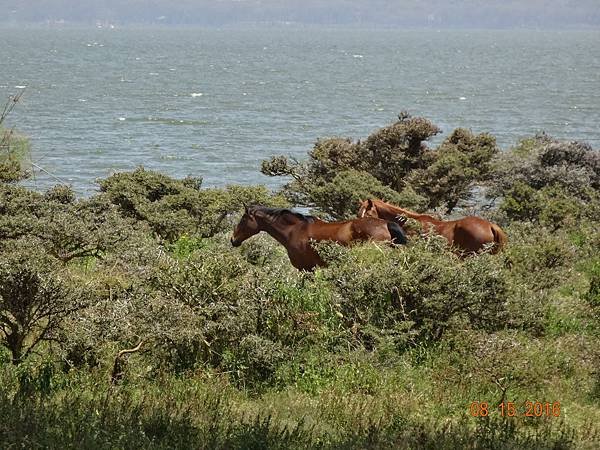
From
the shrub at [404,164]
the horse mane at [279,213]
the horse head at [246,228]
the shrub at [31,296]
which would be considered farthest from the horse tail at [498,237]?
the shrub at [404,164]

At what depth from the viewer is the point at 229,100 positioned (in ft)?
258

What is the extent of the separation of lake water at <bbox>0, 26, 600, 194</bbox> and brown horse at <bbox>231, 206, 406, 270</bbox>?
3.70 metres

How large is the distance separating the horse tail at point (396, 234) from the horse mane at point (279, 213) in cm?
155

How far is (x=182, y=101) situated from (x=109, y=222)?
209ft

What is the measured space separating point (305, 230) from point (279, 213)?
2.34 feet

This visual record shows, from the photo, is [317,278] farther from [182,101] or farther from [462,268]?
[182,101]

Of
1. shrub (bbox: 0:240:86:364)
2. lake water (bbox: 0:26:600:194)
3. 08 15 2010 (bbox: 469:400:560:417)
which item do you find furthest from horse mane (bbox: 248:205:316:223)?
08 15 2010 (bbox: 469:400:560:417)

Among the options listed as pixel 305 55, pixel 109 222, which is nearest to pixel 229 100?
pixel 109 222

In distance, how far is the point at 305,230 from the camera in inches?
526

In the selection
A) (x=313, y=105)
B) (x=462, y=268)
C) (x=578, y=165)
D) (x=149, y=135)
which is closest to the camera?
(x=462, y=268)

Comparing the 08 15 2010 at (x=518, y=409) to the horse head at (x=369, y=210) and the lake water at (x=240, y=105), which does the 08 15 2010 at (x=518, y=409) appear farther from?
the horse head at (x=369, y=210)

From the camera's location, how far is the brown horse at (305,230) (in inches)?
488

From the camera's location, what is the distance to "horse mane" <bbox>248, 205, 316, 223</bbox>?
532 inches

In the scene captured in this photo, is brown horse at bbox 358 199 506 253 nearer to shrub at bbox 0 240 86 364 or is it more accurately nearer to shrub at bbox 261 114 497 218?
shrub at bbox 0 240 86 364
